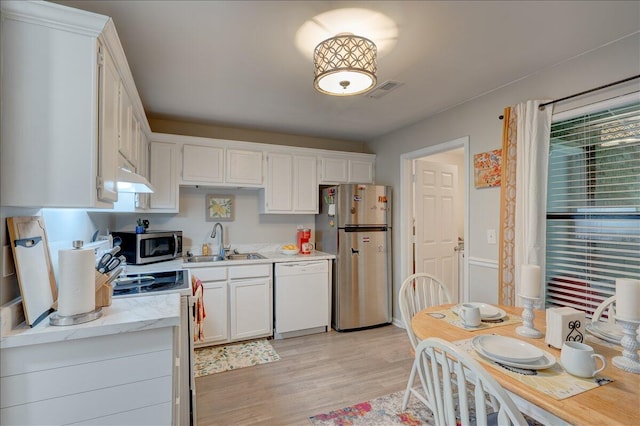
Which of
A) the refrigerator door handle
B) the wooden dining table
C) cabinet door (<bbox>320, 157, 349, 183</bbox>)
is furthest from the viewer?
cabinet door (<bbox>320, 157, 349, 183</bbox>)

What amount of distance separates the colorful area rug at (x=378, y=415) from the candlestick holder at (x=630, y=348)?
1223mm

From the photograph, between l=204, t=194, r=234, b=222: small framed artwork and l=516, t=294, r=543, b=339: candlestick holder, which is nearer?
l=516, t=294, r=543, b=339: candlestick holder

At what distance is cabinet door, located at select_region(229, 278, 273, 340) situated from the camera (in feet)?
10.4

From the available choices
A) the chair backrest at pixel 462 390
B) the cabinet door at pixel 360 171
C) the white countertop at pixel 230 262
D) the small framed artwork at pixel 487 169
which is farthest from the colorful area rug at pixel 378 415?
the cabinet door at pixel 360 171

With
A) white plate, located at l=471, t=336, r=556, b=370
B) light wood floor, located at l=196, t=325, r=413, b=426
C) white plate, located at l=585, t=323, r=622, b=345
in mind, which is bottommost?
light wood floor, located at l=196, t=325, r=413, b=426

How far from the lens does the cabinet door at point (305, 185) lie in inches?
149

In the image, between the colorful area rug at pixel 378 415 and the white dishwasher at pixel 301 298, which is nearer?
the colorful area rug at pixel 378 415

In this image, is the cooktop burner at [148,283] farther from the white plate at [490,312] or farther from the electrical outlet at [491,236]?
the electrical outlet at [491,236]

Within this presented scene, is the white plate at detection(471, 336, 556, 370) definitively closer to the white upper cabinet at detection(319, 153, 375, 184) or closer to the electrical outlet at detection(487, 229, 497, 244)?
the electrical outlet at detection(487, 229, 497, 244)

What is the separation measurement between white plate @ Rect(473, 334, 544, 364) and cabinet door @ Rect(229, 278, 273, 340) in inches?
92.3

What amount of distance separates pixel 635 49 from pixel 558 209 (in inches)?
41.5

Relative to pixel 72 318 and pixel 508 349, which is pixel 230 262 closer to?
pixel 72 318

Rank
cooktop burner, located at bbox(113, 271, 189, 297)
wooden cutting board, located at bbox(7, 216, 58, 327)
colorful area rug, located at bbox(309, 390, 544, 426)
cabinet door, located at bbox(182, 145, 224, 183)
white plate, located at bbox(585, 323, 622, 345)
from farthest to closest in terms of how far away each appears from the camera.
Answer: cabinet door, located at bbox(182, 145, 224, 183) < colorful area rug, located at bbox(309, 390, 544, 426) < cooktop burner, located at bbox(113, 271, 189, 297) < white plate, located at bbox(585, 323, 622, 345) < wooden cutting board, located at bbox(7, 216, 58, 327)

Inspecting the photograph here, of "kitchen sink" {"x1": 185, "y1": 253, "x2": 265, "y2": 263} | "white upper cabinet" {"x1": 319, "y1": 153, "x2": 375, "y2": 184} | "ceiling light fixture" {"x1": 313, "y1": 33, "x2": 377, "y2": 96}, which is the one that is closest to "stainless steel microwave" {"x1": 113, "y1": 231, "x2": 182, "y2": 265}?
"kitchen sink" {"x1": 185, "y1": 253, "x2": 265, "y2": 263}
